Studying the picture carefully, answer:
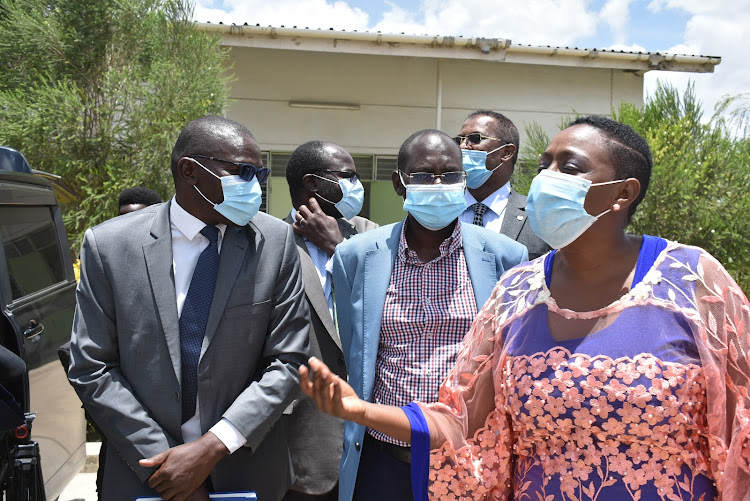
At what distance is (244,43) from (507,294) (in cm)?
865

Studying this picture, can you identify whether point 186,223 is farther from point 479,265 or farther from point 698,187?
point 698,187

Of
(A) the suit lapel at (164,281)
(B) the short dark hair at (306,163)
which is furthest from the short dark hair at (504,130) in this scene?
(A) the suit lapel at (164,281)

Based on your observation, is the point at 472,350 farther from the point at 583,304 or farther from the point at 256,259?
the point at 256,259

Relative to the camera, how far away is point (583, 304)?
6.31ft

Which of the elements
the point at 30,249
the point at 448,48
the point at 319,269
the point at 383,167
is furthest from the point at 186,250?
the point at 383,167

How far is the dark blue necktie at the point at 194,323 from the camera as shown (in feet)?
7.50

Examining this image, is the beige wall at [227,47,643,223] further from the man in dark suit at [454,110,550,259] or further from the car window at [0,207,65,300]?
the man in dark suit at [454,110,550,259]

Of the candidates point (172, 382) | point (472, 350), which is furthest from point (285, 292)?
point (472, 350)

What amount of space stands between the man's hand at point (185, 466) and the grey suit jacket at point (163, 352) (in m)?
0.05

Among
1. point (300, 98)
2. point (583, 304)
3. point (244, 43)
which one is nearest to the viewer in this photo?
point (583, 304)

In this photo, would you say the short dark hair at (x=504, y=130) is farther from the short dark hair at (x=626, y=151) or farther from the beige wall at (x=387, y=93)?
the beige wall at (x=387, y=93)

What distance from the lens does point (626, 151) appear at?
196 centimetres

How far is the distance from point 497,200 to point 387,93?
7.84 metres

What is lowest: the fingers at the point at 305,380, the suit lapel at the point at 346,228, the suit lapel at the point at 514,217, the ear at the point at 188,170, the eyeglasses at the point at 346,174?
the fingers at the point at 305,380
